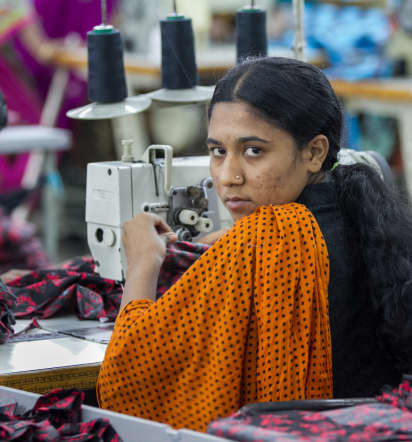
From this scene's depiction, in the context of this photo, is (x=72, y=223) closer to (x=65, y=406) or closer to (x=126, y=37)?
(x=126, y=37)

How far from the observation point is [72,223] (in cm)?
610

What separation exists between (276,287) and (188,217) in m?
0.66

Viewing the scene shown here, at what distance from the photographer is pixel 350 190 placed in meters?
1.53

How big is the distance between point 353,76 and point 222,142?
133 inches

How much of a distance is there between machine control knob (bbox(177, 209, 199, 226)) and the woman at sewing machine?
466mm

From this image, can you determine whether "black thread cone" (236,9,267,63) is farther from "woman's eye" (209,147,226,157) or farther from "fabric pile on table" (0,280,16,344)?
"fabric pile on table" (0,280,16,344)

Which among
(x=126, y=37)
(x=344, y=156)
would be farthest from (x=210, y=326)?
(x=126, y=37)

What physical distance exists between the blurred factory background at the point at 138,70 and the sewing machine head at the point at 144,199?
8.76ft

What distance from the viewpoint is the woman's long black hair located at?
4.77 feet

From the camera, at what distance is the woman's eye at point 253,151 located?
1489 millimetres

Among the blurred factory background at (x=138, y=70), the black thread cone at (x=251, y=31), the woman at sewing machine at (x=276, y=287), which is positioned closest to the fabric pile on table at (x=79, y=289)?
the woman at sewing machine at (x=276, y=287)

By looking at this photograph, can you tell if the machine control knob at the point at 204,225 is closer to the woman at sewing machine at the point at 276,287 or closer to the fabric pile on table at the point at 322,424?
the woman at sewing machine at the point at 276,287

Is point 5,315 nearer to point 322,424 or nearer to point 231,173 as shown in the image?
point 231,173

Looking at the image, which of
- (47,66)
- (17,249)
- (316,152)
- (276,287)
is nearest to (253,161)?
(316,152)
